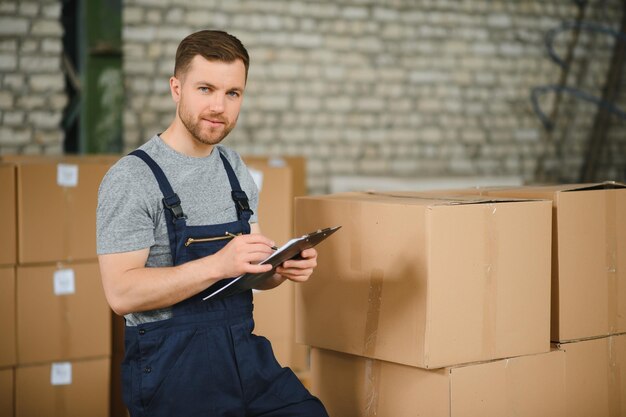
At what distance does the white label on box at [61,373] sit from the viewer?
3.76 metres

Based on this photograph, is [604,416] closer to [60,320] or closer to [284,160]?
[60,320]

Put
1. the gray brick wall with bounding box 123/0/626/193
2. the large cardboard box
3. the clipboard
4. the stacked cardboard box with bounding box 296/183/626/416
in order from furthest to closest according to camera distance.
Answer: the gray brick wall with bounding box 123/0/626/193
the large cardboard box
the stacked cardboard box with bounding box 296/183/626/416
the clipboard

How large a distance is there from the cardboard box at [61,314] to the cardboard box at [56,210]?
6cm

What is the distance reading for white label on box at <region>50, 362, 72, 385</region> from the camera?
148 inches

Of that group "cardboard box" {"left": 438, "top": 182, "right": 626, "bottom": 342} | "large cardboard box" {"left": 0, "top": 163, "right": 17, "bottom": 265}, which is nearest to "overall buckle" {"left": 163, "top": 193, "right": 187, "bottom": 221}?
"cardboard box" {"left": 438, "top": 182, "right": 626, "bottom": 342}

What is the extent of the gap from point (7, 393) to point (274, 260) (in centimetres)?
203

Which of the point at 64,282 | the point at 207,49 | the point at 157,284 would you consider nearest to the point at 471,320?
the point at 157,284

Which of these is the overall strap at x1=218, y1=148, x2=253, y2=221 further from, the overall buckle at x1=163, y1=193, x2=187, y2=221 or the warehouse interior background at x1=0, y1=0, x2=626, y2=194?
the warehouse interior background at x1=0, y1=0, x2=626, y2=194

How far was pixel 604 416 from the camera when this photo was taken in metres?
2.60

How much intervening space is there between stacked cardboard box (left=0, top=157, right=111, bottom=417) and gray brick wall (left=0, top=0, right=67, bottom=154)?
1642 mm

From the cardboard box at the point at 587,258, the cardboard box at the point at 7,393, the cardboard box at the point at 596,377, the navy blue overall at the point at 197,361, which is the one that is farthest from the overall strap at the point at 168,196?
the cardboard box at the point at 7,393

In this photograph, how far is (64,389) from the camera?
12.4ft

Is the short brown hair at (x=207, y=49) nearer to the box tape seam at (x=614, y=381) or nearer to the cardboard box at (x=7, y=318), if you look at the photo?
the box tape seam at (x=614, y=381)

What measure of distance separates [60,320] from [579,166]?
497cm
